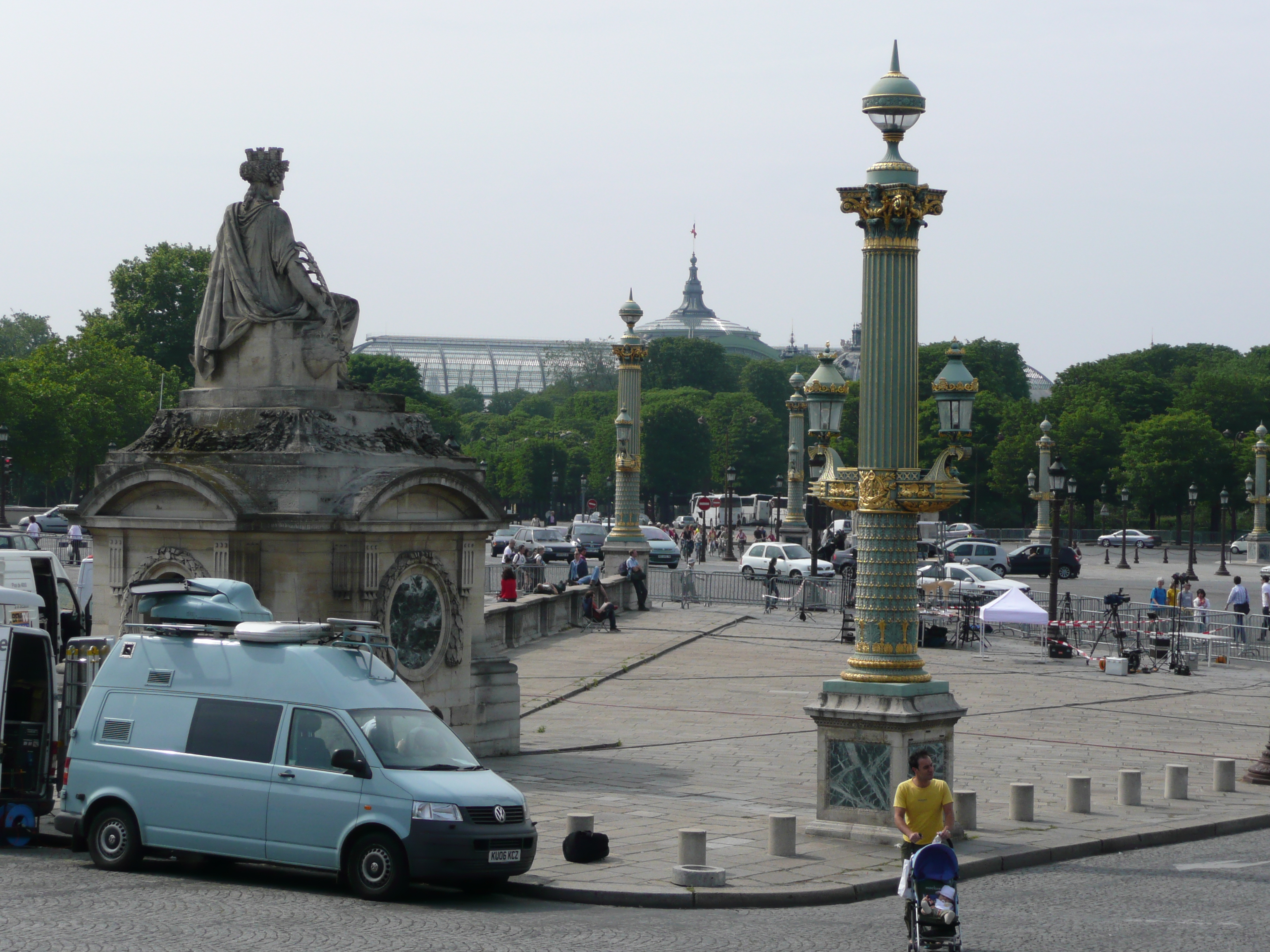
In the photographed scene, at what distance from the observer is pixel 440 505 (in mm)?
20375

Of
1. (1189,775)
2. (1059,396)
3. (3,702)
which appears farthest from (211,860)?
(1059,396)

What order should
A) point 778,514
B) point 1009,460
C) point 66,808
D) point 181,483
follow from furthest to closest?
point 1009,460, point 778,514, point 181,483, point 66,808

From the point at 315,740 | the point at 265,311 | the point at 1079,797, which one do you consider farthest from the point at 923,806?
the point at 265,311

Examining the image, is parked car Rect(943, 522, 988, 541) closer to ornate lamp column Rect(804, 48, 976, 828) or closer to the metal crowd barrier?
the metal crowd barrier

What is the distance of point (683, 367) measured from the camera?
152 metres

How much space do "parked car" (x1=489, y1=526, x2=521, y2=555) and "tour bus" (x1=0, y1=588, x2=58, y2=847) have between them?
46.8m

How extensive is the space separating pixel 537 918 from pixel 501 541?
5906 centimetres

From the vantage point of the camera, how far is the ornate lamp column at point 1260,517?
79062 millimetres

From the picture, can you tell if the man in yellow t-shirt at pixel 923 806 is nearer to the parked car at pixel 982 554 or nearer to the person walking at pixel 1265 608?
the person walking at pixel 1265 608

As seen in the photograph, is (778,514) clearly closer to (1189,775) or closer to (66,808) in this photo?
(1189,775)

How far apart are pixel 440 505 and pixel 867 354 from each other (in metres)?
5.87

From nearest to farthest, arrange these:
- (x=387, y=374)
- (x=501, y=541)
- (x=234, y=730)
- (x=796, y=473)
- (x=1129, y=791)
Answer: (x=234, y=730)
(x=1129, y=791)
(x=796, y=473)
(x=501, y=541)
(x=387, y=374)

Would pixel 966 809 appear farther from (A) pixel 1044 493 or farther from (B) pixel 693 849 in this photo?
(A) pixel 1044 493

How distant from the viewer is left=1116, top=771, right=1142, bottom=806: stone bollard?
18.6 meters
